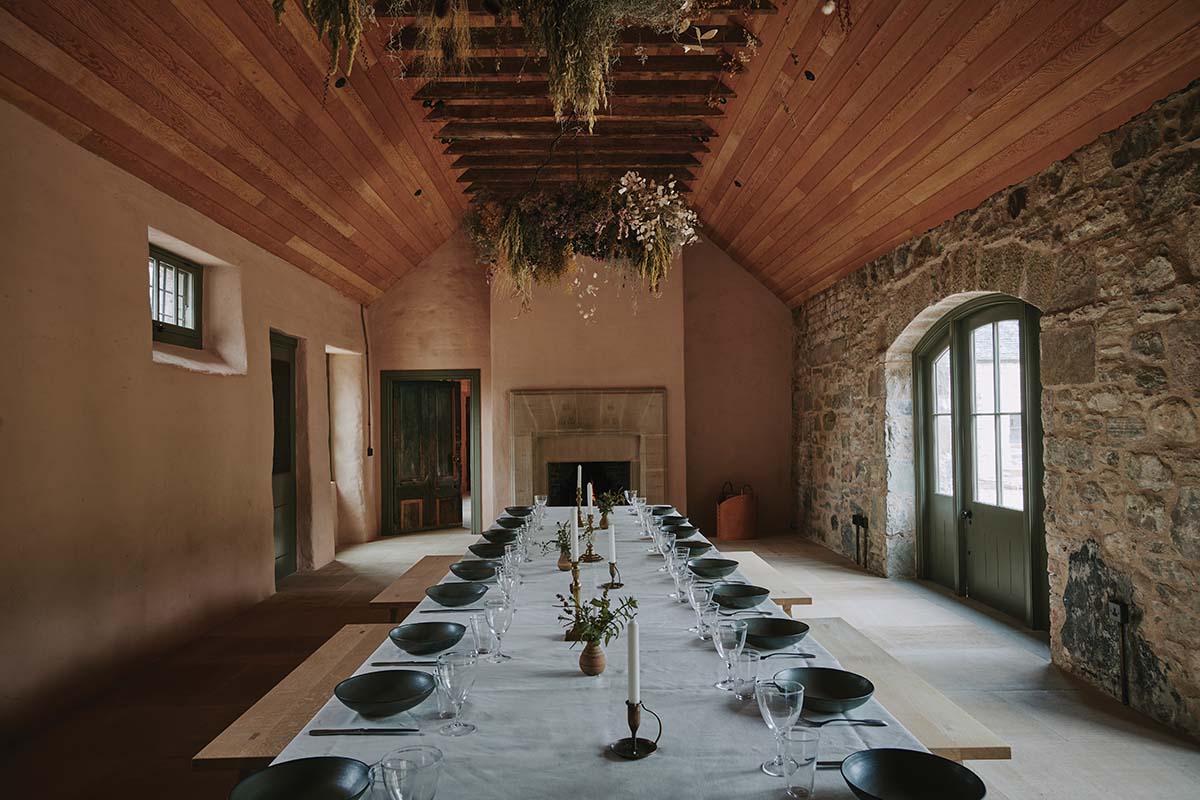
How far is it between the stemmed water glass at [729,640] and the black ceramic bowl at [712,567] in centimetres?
114

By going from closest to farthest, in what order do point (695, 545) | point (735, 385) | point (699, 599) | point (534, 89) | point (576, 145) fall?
point (699, 599), point (695, 545), point (534, 89), point (576, 145), point (735, 385)

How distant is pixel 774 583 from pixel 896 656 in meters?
1.00

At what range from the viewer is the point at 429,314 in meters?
8.58

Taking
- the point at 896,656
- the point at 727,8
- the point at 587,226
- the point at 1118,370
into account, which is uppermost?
the point at 727,8

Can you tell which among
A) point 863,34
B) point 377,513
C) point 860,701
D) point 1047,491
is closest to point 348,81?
point 863,34

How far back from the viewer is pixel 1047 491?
405cm

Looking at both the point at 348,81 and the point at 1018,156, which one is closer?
the point at 1018,156

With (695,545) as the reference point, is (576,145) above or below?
above

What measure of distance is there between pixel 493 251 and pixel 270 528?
9.41 ft

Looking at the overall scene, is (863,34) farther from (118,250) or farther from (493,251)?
(118,250)

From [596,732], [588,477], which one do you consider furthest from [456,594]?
[588,477]

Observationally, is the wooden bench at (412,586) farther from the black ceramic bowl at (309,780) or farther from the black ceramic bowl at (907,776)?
the black ceramic bowl at (907,776)

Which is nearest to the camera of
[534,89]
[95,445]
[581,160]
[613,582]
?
[613,582]

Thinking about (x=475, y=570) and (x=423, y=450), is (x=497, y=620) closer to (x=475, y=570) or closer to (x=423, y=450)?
(x=475, y=570)
